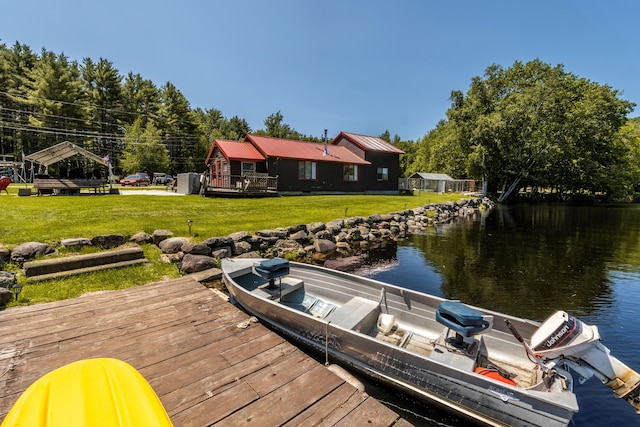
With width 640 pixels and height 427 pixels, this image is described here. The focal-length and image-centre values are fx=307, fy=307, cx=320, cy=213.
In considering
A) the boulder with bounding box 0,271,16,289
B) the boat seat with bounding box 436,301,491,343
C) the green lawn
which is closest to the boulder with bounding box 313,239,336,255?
the green lawn

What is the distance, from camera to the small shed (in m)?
46.1

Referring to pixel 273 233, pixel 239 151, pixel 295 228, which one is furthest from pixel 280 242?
pixel 239 151

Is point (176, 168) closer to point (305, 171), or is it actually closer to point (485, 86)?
point (305, 171)

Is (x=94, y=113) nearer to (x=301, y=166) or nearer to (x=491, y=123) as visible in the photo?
(x=301, y=166)

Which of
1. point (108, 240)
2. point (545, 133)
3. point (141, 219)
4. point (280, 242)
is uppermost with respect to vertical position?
point (545, 133)

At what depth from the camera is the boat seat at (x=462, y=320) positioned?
4172 millimetres

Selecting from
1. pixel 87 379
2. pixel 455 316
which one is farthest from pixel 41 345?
pixel 455 316

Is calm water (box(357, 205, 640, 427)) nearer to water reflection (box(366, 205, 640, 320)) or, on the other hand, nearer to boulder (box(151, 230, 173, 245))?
water reflection (box(366, 205, 640, 320))

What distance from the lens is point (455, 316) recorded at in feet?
14.1

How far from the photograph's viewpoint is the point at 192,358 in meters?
3.84

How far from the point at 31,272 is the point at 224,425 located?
250 inches

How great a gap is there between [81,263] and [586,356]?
9.30 metres

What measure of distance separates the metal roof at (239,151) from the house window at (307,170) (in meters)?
3.59

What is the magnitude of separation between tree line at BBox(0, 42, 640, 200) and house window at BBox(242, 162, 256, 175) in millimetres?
26485
